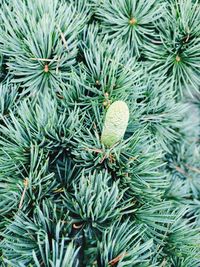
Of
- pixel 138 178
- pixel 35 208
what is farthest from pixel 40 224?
pixel 138 178

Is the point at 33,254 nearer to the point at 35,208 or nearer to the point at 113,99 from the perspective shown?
the point at 35,208

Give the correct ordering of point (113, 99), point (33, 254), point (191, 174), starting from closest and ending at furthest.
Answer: point (33, 254)
point (113, 99)
point (191, 174)

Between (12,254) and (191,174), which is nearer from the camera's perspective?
(12,254)

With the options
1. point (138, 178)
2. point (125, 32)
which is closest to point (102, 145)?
point (138, 178)

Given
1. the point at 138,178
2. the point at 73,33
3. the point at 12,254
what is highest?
the point at 73,33

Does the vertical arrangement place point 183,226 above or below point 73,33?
below

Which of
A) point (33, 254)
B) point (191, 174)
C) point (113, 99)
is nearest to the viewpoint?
point (33, 254)
